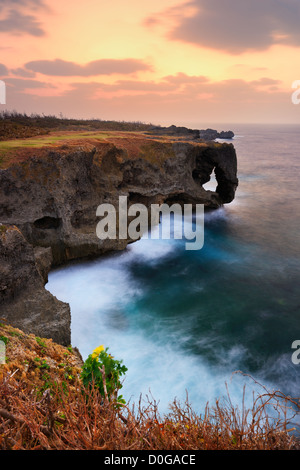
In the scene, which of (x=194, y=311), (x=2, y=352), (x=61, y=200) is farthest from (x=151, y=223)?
(x=2, y=352)

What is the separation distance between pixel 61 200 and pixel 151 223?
10.5 meters

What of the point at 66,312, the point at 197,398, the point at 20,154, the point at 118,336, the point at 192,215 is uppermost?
the point at 20,154

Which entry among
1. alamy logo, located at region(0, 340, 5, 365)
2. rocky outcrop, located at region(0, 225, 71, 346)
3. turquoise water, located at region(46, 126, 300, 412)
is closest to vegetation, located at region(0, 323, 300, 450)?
alamy logo, located at region(0, 340, 5, 365)

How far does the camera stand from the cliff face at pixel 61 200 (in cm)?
1180

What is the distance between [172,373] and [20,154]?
15.7 meters

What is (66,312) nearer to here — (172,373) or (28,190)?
(172,373)

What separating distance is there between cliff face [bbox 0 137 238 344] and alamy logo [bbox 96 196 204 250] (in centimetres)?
64

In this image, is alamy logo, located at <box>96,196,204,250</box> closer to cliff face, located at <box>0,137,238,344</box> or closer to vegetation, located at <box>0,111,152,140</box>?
cliff face, located at <box>0,137,238,344</box>

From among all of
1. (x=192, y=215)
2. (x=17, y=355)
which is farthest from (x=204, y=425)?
(x=192, y=215)

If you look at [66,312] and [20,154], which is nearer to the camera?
→ [66,312]

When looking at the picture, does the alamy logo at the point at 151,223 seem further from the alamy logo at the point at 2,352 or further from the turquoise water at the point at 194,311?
the alamy logo at the point at 2,352

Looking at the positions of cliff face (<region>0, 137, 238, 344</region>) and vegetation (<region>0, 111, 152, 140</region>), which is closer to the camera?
cliff face (<region>0, 137, 238, 344</region>)

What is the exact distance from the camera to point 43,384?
6703 mm

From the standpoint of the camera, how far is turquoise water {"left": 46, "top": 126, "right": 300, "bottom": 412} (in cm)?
1291
